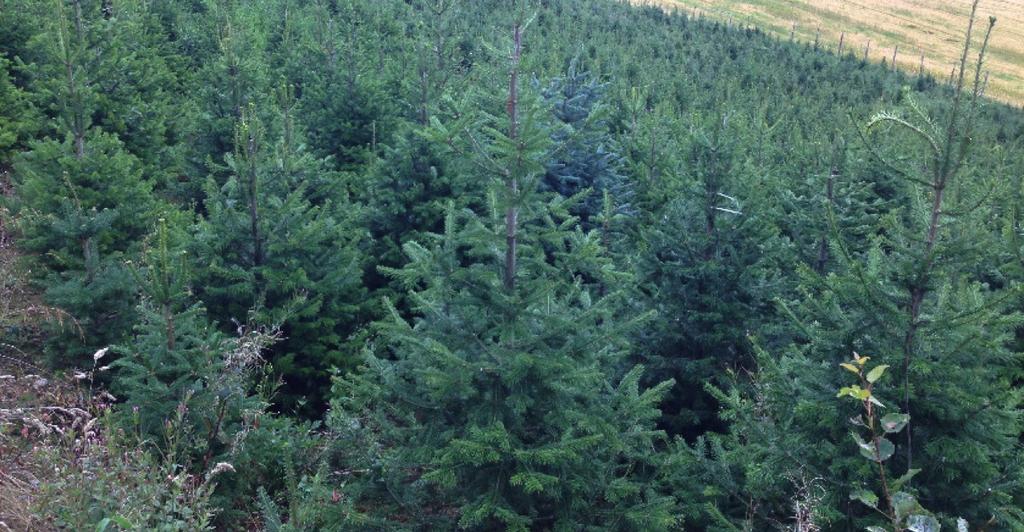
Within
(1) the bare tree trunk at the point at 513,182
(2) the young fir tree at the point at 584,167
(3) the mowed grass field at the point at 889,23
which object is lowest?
(3) the mowed grass field at the point at 889,23

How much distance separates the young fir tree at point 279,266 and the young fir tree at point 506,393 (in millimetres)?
2699

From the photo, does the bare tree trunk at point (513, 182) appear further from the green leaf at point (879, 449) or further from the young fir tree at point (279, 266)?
the green leaf at point (879, 449)

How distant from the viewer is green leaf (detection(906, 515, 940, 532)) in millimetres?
2650

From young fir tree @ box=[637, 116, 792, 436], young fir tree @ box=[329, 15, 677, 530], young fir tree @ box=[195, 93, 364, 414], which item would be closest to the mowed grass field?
young fir tree @ box=[637, 116, 792, 436]

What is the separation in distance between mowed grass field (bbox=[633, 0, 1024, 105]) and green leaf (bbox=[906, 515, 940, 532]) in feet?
246

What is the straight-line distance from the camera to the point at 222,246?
28.7 feet

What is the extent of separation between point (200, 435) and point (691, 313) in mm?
5580

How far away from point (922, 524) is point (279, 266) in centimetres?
762

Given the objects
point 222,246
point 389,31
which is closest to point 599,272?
point 222,246

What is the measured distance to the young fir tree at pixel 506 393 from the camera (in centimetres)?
568

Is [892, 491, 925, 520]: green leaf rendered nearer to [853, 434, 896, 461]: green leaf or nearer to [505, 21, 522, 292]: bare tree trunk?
[853, 434, 896, 461]: green leaf

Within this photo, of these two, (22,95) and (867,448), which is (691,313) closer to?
(867,448)

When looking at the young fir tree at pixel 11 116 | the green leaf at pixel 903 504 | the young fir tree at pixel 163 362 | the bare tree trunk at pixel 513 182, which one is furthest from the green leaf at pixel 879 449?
the young fir tree at pixel 11 116

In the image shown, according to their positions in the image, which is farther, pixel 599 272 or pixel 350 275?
pixel 350 275
